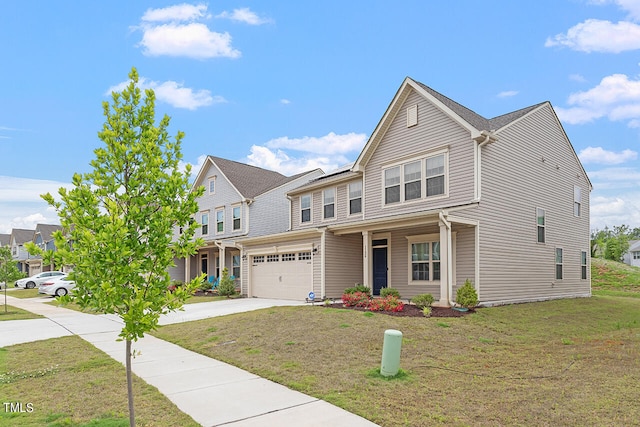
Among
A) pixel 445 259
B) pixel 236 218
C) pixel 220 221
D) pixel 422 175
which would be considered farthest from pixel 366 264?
pixel 220 221

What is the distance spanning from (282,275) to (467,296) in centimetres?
941

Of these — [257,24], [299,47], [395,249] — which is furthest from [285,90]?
[395,249]

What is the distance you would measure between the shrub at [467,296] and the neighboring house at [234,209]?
12774mm

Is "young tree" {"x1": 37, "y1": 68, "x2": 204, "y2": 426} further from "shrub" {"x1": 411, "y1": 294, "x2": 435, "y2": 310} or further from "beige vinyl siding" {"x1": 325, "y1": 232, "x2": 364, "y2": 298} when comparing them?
"beige vinyl siding" {"x1": 325, "y1": 232, "x2": 364, "y2": 298}

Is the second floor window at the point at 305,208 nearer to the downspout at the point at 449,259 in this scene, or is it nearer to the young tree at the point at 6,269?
the downspout at the point at 449,259

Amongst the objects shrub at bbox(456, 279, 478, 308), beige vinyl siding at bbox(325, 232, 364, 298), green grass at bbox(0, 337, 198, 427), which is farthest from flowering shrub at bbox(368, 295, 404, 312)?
green grass at bbox(0, 337, 198, 427)

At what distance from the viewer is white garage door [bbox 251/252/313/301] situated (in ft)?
61.2

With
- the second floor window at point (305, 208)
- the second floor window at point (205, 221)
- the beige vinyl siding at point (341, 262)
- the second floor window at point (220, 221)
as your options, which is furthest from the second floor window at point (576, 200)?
the second floor window at point (205, 221)

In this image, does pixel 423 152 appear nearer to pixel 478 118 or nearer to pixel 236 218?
pixel 478 118

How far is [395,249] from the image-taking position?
16844 millimetres

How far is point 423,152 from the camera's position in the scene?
15766 millimetres

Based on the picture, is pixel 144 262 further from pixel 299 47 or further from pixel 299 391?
pixel 299 47

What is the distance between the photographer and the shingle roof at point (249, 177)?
87.4 ft

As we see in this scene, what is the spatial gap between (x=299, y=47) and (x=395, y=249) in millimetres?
8223
